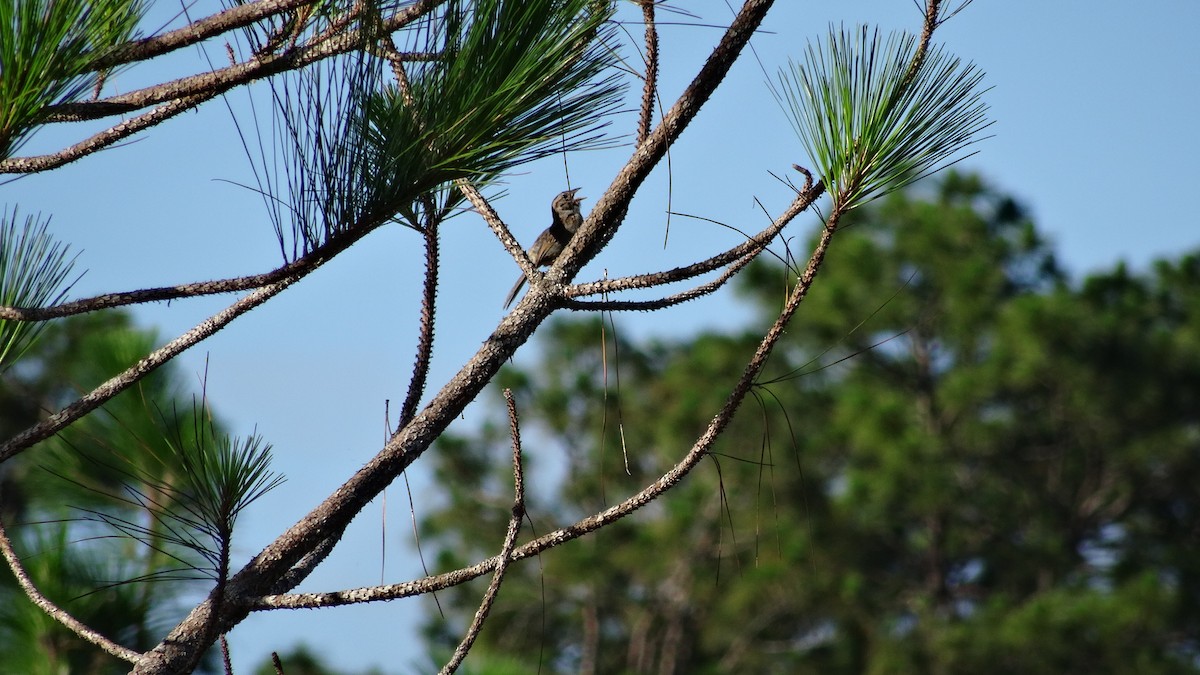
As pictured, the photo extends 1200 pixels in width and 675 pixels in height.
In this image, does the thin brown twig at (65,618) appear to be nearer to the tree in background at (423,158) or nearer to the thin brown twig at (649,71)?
the tree in background at (423,158)

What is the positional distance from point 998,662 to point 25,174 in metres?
15.8

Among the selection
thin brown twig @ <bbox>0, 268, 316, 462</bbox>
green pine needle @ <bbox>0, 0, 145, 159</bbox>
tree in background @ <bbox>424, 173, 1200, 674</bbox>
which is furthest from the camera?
tree in background @ <bbox>424, 173, 1200, 674</bbox>

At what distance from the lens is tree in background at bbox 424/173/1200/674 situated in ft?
52.8

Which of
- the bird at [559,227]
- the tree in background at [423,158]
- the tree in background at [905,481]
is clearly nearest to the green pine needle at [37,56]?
the tree in background at [423,158]

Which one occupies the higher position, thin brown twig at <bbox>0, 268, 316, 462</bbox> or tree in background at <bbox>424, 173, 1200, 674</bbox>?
tree in background at <bbox>424, 173, 1200, 674</bbox>

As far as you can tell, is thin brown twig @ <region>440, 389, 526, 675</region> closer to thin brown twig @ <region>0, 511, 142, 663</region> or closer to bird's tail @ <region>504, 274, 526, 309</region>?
thin brown twig @ <region>0, 511, 142, 663</region>

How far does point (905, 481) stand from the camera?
56.5 ft

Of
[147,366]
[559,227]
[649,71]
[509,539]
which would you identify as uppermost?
[559,227]

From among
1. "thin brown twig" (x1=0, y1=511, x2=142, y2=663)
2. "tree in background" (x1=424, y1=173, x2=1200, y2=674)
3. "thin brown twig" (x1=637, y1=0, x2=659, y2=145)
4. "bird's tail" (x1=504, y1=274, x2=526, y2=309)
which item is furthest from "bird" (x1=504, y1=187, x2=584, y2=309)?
"tree in background" (x1=424, y1=173, x2=1200, y2=674)

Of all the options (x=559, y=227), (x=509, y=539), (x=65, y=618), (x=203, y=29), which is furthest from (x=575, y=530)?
(x=559, y=227)

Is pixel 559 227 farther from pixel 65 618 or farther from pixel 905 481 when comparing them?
pixel 905 481

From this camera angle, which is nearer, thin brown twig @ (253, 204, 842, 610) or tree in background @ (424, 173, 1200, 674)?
thin brown twig @ (253, 204, 842, 610)

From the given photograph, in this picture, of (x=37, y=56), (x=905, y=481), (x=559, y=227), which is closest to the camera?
(x=37, y=56)

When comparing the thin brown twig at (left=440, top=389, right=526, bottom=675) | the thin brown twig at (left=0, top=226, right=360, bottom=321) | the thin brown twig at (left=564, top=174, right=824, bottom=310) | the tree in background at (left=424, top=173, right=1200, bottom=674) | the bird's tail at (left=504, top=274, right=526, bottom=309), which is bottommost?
the thin brown twig at (left=440, top=389, right=526, bottom=675)
